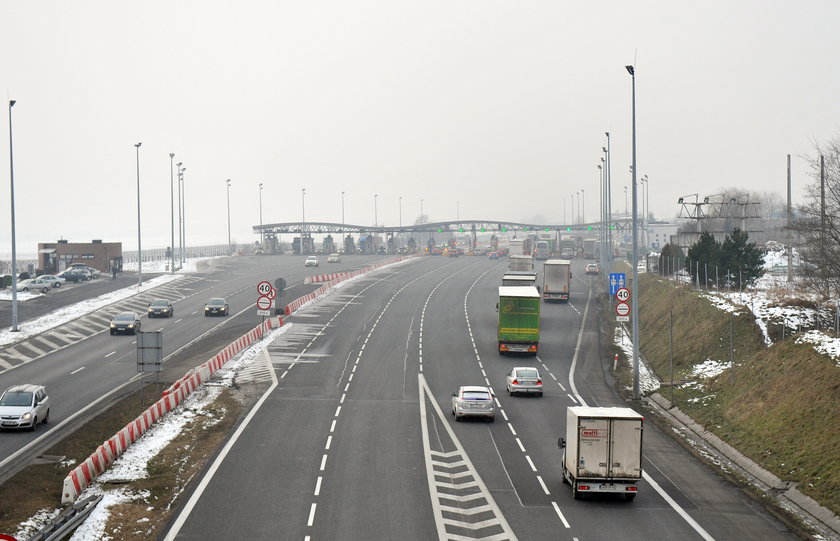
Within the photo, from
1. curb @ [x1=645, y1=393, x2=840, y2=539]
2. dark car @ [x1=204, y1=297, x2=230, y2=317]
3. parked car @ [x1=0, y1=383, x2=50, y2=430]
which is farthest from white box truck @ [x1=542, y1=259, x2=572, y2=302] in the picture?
parked car @ [x1=0, y1=383, x2=50, y2=430]

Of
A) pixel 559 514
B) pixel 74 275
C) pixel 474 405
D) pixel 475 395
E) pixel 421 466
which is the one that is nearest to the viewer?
pixel 559 514

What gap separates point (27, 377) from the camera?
47469mm

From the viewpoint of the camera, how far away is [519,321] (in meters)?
54.8

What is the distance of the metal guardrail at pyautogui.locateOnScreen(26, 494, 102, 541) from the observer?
2012 centimetres

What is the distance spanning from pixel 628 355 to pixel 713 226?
242ft

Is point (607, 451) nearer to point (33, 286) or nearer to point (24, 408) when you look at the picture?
point (24, 408)

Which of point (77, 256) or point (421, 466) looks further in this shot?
point (77, 256)

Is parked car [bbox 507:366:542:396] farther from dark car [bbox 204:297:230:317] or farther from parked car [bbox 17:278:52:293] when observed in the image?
parked car [bbox 17:278:52:293]

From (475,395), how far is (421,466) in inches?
316

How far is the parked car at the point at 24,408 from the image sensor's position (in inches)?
1318

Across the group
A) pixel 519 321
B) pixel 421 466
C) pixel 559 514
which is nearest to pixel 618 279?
pixel 519 321

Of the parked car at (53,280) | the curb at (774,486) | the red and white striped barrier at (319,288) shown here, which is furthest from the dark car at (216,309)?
the curb at (774,486)

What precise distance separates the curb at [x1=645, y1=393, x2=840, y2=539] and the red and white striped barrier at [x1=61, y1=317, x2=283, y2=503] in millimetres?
20329

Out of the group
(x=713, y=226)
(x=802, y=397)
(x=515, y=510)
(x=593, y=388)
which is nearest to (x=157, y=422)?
(x=515, y=510)
